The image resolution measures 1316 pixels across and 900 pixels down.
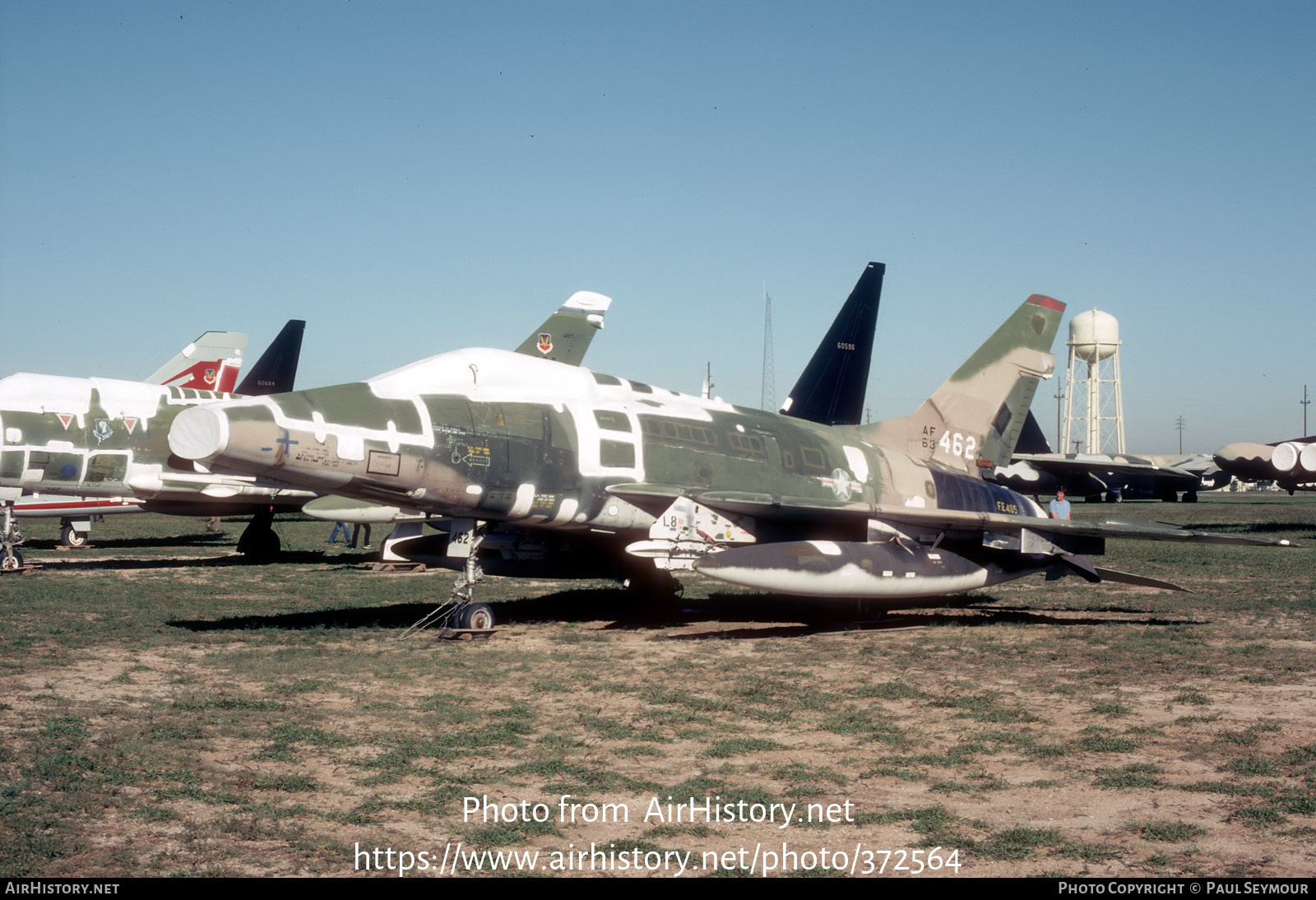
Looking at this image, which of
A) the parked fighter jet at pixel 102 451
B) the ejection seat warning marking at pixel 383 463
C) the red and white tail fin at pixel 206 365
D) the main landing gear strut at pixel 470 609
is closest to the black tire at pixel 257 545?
the parked fighter jet at pixel 102 451

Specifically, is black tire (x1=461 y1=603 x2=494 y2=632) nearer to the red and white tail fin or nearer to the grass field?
the grass field

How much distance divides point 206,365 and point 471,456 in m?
21.0

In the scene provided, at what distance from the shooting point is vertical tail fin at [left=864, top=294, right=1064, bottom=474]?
18.4m

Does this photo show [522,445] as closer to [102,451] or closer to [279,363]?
[102,451]

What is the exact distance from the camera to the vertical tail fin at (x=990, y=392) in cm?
1844

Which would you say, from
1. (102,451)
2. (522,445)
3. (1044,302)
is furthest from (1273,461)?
(102,451)

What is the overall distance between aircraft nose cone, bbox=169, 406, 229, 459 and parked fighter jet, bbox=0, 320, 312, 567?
426 inches

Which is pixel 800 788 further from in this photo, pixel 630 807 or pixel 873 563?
pixel 873 563

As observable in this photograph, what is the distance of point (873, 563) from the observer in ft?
44.4

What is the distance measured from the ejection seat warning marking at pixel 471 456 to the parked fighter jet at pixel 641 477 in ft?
0.10

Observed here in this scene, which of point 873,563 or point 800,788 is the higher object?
point 873,563

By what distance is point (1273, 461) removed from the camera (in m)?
36.4
